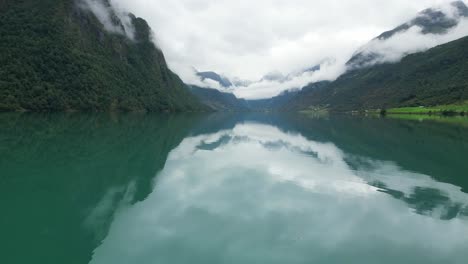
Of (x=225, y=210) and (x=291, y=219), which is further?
(x=225, y=210)

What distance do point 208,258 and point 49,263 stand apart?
4318mm

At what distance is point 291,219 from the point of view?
13695 mm

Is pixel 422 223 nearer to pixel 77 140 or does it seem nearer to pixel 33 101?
pixel 77 140

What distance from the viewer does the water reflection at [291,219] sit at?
34.1ft

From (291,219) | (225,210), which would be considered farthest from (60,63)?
(291,219)

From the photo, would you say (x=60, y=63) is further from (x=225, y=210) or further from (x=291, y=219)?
(x=291, y=219)

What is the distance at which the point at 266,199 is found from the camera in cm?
1666

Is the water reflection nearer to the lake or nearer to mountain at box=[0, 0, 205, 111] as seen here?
the lake

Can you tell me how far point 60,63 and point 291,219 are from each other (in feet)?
472

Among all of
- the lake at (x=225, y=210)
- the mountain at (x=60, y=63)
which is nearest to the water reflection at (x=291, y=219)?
the lake at (x=225, y=210)

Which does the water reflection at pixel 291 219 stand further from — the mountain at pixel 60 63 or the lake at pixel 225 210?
the mountain at pixel 60 63

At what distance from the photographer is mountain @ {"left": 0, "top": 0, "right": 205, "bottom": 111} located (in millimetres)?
108375

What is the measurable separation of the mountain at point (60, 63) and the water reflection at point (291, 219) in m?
93.8

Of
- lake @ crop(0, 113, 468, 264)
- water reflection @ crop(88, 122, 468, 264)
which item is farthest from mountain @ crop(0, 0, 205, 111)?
water reflection @ crop(88, 122, 468, 264)
